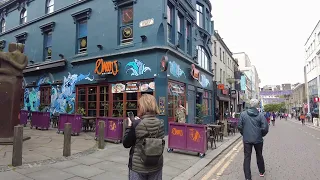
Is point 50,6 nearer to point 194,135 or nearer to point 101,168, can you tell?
point 194,135


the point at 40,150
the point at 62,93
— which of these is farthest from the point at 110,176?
the point at 62,93

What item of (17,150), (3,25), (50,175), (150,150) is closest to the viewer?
(150,150)

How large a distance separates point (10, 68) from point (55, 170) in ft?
17.0

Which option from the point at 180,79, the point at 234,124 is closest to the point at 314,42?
Result: the point at 234,124

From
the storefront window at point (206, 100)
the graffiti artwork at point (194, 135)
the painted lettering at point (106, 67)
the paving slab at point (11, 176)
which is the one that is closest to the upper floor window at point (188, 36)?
the storefront window at point (206, 100)

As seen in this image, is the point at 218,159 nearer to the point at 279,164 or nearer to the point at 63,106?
the point at 279,164

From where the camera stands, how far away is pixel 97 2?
50.3ft

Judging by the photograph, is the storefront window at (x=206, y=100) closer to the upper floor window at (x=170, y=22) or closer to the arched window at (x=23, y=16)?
the upper floor window at (x=170, y=22)

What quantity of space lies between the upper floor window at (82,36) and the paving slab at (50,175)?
11720mm

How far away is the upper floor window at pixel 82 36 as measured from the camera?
16.1m

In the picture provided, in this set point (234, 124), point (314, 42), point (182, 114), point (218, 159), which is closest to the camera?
point (218, 159)

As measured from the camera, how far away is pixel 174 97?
14.0 metres

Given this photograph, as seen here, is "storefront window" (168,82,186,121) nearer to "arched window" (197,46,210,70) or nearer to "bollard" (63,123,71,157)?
"arched window" (197,46,210,70)

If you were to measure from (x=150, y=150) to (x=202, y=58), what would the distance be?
1850 centimetres
